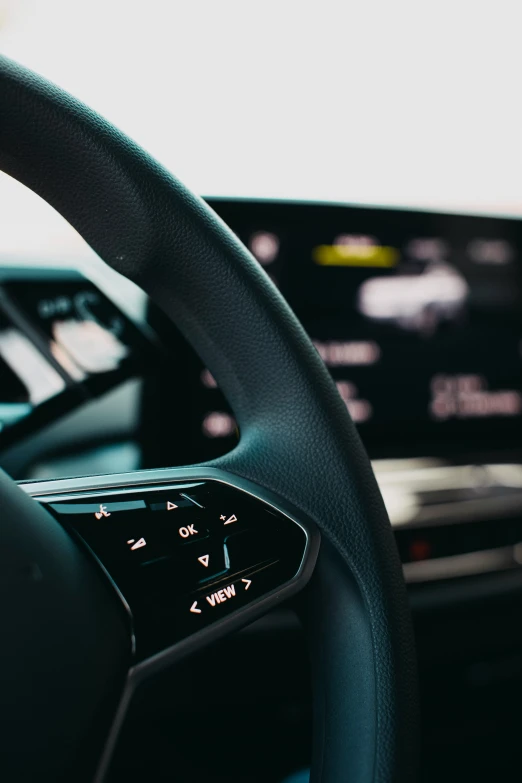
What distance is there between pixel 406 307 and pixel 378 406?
16 centimetres

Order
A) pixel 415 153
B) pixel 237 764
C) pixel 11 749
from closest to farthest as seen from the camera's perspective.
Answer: pixel 11 749
pixel 237 764
pixel 415 153

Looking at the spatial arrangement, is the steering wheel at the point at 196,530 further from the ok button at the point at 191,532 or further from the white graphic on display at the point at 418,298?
the white graphic on display at the point at 418,298

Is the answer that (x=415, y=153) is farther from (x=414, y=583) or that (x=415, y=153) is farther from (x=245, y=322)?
(x=245, y=322)

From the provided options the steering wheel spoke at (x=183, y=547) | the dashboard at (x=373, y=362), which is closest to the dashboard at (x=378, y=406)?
the dashboard at (x=373, y=362)

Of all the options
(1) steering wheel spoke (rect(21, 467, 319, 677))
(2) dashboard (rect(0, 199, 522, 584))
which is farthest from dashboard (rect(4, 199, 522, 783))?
(1) steering wheel spoke (rect(21, 467, 319, 677))

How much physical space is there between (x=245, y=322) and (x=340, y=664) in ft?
0.67

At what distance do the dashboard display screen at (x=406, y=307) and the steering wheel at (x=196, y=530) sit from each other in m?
0.67

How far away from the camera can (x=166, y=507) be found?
43 centimetres

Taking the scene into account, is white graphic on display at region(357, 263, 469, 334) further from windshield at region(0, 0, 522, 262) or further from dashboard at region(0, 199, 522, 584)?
windshield at region(0, 0, 522, 262)

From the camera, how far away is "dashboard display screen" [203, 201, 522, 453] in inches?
46.0

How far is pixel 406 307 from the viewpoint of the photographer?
4.05ft

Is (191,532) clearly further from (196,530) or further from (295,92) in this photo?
(295,92)

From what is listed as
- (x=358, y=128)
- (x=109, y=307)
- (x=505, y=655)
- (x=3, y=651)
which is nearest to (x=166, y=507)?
(x=3, y=651)

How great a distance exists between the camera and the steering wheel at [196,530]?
0.39 m
